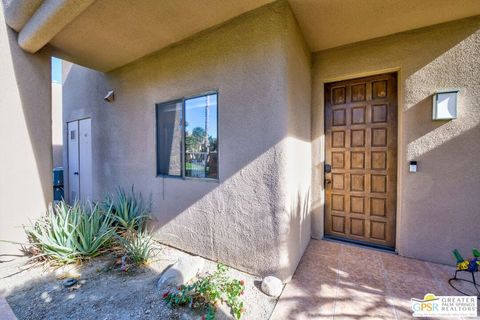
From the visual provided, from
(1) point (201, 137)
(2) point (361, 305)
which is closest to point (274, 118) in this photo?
(1) point (201, 137)

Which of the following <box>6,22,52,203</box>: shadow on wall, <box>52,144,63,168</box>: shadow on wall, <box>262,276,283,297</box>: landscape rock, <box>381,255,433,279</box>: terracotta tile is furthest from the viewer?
<box>52,144,63,168</box>: shadow on wall

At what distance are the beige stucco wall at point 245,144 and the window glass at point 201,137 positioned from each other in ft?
0.46

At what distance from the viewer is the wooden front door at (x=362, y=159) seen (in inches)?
116

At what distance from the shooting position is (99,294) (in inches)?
84.5

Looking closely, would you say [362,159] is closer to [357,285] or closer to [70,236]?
[357,285]

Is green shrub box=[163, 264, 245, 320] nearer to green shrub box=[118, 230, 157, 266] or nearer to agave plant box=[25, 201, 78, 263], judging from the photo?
green shrub box=[118, 230, 157, 266]

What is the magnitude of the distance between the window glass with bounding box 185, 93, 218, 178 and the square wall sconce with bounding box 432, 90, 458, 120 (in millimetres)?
2764

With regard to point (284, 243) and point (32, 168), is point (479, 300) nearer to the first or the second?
point (284, 243)

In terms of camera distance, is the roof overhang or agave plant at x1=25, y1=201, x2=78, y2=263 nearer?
the roof overhang

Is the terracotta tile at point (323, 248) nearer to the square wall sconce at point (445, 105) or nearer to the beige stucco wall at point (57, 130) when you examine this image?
the square wall sconce at point (445, 105)

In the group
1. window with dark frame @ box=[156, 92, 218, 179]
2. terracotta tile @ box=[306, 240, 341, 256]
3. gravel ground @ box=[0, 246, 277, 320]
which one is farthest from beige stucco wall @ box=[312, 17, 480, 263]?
window with dark frame @ box=[156, 92, 218, 179]

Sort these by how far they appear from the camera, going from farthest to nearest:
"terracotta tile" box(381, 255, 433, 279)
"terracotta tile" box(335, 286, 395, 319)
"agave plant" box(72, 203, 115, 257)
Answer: "agave plant" box(72, 203, 115, 257), "terracotta tile" box(381, 255, 433, 279), "terracotta tile" box(335, 286, 395, 319)

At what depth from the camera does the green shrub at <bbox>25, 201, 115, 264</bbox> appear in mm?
2652

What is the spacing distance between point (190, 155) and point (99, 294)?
1896 millimetres
